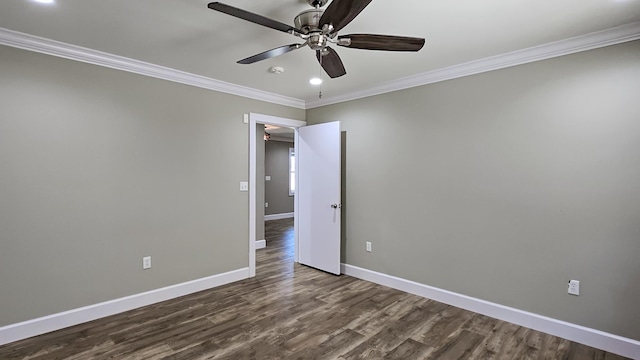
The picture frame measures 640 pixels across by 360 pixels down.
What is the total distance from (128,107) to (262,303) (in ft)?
7.97

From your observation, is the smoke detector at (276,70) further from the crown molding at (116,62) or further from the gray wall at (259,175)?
the gray wall at (259,175)

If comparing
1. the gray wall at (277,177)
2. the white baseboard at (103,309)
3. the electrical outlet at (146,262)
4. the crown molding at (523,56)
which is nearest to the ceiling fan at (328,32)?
the crown molding at (523,56)

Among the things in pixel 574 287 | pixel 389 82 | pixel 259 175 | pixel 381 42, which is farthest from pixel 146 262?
pixel 574 287

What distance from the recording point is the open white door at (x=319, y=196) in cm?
412

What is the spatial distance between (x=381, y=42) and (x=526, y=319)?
272 centimetres

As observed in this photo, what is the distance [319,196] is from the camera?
4.34 meters

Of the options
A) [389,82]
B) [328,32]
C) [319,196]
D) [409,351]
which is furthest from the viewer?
[319,196]

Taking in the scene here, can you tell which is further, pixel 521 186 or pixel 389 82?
pixel 389 82

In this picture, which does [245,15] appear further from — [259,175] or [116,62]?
[259,175]

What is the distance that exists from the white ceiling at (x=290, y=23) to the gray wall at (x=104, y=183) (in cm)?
44

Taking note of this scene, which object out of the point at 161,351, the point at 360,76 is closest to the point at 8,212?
the point at 161,351

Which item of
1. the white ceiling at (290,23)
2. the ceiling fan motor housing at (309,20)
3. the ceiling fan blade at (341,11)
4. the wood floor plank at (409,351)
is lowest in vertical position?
the wood floor plank at (409,351)

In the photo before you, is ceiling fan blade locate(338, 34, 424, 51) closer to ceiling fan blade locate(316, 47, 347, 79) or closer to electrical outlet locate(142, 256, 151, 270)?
ceiling fan blade locate(316, 47, 347, 79)

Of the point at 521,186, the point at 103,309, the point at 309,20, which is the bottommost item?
the point at 103,309
